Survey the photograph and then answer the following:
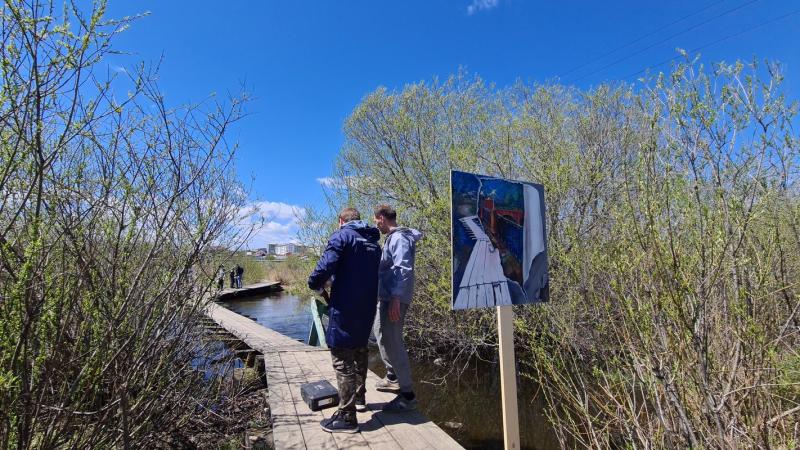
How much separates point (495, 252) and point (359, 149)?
7.82m

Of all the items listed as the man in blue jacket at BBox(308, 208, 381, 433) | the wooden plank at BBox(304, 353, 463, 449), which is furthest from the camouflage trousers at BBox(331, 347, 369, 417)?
the wooden plank at BBox(304, 353, 463, 449)

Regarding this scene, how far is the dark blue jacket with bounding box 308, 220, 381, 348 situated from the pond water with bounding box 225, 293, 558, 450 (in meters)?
2.72

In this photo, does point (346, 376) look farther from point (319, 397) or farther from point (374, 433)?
point (319, 397)

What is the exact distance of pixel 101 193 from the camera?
2609 mm

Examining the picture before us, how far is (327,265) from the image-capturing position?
3184mm

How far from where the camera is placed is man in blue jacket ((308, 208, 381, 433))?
3195mm

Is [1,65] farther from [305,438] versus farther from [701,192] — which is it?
[701,192]

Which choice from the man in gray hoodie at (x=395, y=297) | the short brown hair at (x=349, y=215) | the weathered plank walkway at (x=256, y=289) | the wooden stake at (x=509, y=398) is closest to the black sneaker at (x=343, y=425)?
the man in gray hoodie at (x=395, y=297)

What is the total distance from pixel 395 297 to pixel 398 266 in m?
0.25

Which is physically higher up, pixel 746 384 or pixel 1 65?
pixel 1 65

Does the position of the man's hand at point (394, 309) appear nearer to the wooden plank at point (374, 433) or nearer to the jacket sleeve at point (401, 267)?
the jacket sleeve at point (401, 267)

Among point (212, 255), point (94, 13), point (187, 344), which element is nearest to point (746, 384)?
point (94, 13)

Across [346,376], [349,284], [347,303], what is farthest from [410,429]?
[349,284]

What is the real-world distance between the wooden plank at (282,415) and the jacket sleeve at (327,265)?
1.10 meters
